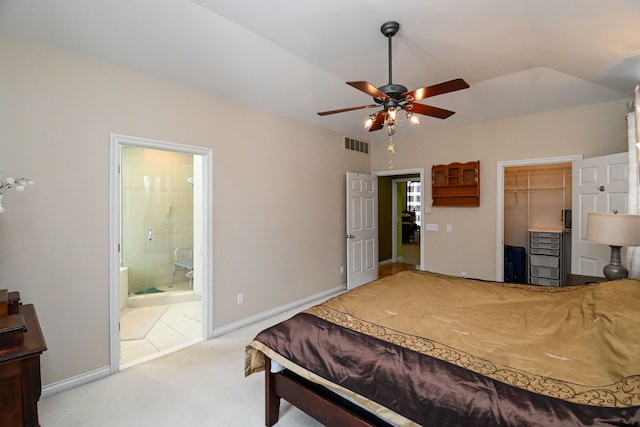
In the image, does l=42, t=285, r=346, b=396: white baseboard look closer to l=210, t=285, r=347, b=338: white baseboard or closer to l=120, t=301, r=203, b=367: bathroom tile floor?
l=210, t=285, r=347, b=338: white baseboard

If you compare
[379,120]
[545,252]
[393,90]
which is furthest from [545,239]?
[393,90]

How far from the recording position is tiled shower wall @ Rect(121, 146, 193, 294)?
452cm

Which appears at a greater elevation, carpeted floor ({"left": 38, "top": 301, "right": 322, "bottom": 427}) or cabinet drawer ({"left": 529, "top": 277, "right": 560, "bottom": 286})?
cabinet drawer ({"left": 529, "top": 277, "right": 560, "bottom": 286})

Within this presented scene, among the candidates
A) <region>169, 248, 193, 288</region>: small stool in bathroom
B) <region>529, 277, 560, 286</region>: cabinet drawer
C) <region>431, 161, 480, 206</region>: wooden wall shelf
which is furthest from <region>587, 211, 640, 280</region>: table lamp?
<region>169, 248, 193, 288</region>: small stool in bathroom

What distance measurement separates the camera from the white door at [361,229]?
489cm

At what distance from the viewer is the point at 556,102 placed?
3.68 m

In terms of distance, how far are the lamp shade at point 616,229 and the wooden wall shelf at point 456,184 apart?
1.93m

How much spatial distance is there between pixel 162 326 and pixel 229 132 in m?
2.48

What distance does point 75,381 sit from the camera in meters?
2.36

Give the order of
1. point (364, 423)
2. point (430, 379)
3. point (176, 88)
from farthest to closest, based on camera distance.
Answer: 1. point (176, 88)
2. point (364, 423)
3. point (430, 379)

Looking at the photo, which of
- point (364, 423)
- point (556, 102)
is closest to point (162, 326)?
point (364, 423)

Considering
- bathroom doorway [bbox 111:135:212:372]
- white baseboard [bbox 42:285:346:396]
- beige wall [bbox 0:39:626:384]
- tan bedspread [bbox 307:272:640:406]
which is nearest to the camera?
tan bedspread [bbox 307:272:640:406]

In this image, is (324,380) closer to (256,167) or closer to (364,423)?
(364,423)

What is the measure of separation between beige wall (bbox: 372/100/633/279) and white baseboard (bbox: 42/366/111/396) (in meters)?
4.41
